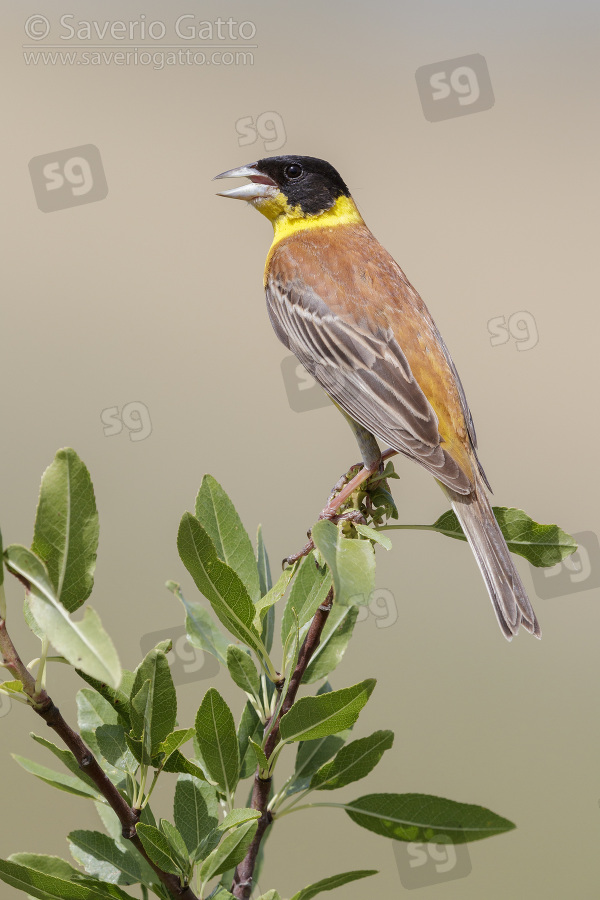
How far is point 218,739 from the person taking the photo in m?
1.12

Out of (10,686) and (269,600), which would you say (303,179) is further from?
(10,686)

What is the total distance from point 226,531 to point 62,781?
0.47 meters

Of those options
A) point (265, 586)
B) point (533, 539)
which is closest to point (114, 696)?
point (265, 586)

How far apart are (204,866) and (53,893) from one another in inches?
7.1

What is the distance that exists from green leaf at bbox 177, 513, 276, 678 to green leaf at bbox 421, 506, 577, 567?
504mm

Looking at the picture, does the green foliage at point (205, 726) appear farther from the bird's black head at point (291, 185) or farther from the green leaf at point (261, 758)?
the bird's black head at point (291, 185)

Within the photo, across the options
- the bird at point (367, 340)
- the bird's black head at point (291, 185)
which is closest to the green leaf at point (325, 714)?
the bird at point (367, 340)

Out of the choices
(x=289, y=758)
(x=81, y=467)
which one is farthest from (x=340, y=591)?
(x=289, y=758)

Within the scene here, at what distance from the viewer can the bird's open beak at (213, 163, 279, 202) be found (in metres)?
3.21

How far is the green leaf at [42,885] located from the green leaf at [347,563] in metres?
0.47

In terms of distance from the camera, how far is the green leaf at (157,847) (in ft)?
3.13

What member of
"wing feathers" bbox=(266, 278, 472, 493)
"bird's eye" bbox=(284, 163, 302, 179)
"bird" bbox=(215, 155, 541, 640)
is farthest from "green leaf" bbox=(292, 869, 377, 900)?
"bird's eye" bbox=(284, 163, 302, 179)

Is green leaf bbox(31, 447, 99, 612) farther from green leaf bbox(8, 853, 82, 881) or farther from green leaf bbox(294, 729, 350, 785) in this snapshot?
green leaf bbox(294, 729, 350, 785)

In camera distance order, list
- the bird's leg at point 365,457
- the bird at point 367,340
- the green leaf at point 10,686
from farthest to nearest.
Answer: the bird at point 367,340, the bird's leg at point 365,457, the green leaf at point 10,686
